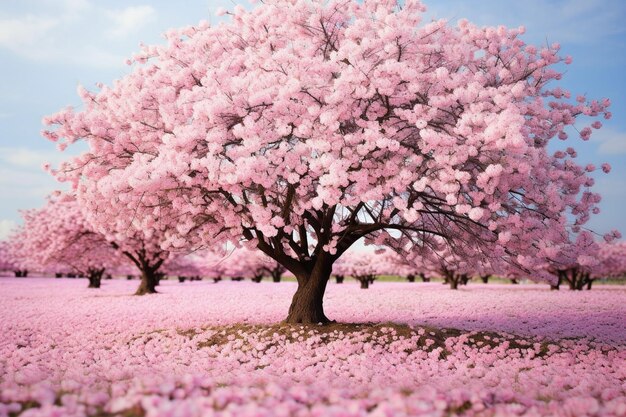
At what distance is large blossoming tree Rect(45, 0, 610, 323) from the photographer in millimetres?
10734

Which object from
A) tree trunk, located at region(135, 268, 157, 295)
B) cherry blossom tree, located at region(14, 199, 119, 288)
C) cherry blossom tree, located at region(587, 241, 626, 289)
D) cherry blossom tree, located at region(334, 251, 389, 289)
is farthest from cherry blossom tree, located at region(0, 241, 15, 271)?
cherry blossom tree, located at region(587, 241, 626, 289)

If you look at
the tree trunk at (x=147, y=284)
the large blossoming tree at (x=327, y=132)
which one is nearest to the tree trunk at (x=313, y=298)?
the large blossoming tree at (x=327, y=132)

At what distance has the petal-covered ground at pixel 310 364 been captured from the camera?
500 cm

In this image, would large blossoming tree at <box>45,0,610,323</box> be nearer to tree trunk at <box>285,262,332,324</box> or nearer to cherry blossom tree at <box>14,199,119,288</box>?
tree trunk at <box>285,262,332,324</box>

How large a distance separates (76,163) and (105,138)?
1341 millimetres

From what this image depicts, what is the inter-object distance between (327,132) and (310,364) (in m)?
5.07

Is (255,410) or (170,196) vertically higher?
(170,196)

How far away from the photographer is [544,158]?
40.0ft

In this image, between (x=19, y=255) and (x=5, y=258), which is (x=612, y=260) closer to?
(x=19, y=255)

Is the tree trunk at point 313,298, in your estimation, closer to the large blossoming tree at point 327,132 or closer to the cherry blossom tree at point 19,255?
the large blossoming tree at point 327,132

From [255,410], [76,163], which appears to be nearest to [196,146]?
[76,163]

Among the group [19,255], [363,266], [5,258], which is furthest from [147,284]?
[5,258]

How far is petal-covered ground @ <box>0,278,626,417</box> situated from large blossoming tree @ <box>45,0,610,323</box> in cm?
277

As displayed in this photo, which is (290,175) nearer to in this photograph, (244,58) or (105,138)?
(244,58)
